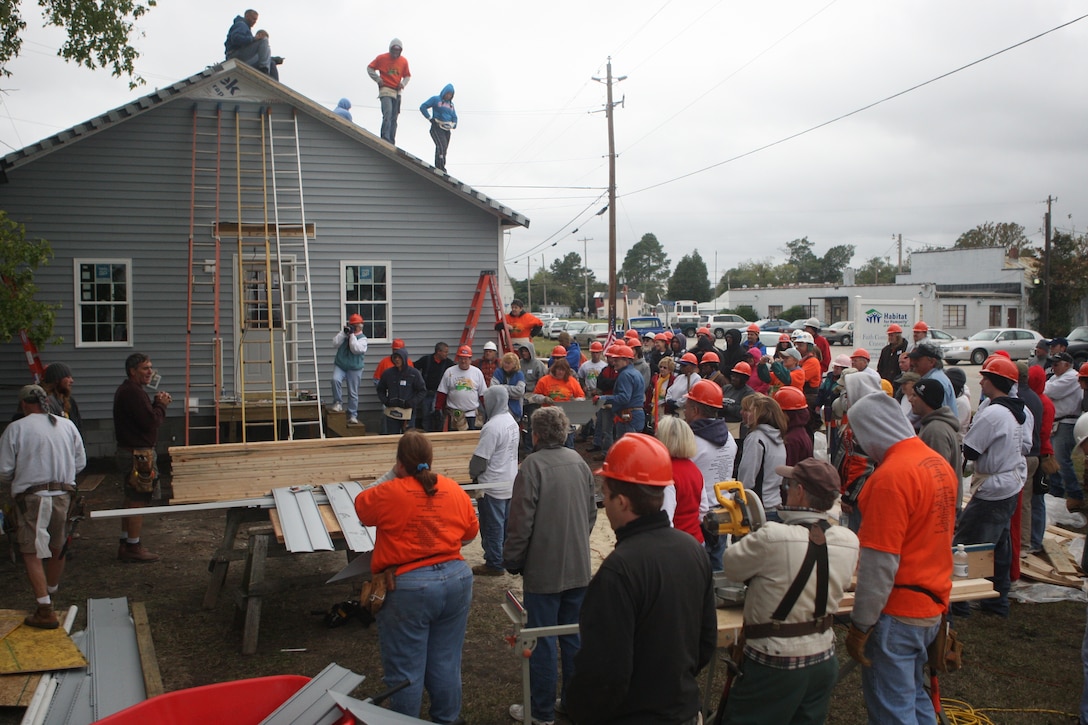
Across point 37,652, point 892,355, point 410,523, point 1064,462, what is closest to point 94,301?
point 37,652

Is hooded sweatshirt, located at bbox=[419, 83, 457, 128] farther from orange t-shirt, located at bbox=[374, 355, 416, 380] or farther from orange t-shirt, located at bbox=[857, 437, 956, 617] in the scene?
orange t-shirt, located at bbox=[857, 437, 956, 617]

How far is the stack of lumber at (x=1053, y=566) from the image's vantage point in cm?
724

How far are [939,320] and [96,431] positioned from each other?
4455 cm

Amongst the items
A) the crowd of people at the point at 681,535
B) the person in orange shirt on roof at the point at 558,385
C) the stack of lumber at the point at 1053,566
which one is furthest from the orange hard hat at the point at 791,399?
the person in orange shirt on roof at the point at 558,385

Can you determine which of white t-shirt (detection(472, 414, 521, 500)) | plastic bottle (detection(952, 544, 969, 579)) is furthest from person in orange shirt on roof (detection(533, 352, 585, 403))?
plastic bottle (detection(952, 544, 969, 579))

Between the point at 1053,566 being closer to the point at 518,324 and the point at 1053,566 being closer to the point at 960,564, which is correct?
the point at 960,564

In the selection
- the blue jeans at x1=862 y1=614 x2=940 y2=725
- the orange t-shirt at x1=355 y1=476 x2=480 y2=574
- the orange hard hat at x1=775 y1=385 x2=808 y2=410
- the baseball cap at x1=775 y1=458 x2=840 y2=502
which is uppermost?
the orange hard hat at x1=775 y1=385 x2=808 y2=410

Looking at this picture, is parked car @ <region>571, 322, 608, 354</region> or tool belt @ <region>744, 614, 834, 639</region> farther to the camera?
parked car @ <region>571, 322, 608, 354</region>

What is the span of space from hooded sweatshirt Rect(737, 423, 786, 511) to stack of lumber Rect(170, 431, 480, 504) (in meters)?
3.79

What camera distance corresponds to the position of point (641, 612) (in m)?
2.68

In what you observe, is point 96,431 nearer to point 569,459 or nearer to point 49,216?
point 49,216

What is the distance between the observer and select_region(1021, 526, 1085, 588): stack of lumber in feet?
23.8

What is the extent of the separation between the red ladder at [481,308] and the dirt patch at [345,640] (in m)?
A: 6.53

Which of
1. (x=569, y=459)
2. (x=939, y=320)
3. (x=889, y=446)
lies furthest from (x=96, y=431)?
(x=939, y=320)
